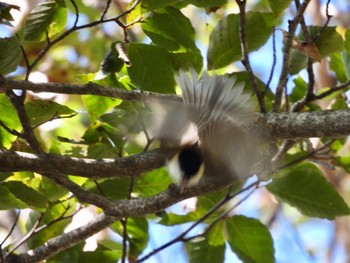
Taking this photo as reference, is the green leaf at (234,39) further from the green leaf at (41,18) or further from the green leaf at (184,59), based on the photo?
the green leaf at (41,18)

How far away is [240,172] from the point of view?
1.29 metres

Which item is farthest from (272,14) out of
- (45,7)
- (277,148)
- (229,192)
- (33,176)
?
(33,176)

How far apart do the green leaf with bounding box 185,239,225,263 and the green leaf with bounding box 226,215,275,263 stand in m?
0.03

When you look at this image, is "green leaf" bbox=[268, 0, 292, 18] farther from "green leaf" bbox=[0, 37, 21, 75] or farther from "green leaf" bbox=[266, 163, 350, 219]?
"green leaf" bbox=[0, 37, 21, 75]

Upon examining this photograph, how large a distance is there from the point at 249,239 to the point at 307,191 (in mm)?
180

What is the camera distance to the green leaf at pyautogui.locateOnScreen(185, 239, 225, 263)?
1.63 metres

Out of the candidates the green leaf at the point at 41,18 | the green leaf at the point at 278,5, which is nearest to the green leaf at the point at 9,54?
the green leaf at the point at 41,18

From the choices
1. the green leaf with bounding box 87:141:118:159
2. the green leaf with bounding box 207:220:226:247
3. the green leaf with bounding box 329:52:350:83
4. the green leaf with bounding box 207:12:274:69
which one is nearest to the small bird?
the green leaf with bounding box 87:141:118:159

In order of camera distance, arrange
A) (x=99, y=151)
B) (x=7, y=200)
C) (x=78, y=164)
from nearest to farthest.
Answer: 1. (x=78, y=164)
2. (x=7, y=200)
3. (x=99, y=151)

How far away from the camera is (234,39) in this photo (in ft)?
5.17

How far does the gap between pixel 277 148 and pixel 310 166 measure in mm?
188

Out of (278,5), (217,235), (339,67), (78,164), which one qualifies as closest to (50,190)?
(78,164)

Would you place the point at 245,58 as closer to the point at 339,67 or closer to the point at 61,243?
the point at 339,67

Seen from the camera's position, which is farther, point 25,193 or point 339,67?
point 339,67
